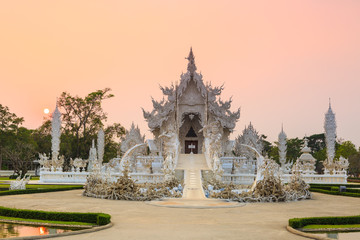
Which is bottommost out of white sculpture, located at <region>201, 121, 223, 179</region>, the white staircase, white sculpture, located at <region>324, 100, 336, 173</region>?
the white staircase

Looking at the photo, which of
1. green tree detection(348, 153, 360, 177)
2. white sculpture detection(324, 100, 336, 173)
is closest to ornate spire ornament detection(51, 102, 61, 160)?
white sculpture detection(324, 100, 336, 173)

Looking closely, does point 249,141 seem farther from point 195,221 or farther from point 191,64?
point 195,221

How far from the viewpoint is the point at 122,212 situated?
481 inches

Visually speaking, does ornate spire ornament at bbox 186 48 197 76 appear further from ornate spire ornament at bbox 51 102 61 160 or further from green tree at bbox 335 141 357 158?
green tree at bbox 335 141 357 158

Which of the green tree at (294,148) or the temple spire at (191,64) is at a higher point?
the temple spire at (191,64)

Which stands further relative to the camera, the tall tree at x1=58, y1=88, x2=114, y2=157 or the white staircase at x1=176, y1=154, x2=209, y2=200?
the tall tree at x1=58, y1=88, x2=114, y2=157

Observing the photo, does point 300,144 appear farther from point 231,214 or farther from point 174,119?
point 231,214

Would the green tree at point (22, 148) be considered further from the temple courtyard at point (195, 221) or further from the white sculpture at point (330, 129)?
the temple courtyard at point (195, 221)

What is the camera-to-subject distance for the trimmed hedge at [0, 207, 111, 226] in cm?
961

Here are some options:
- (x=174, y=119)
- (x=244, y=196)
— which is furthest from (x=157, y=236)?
(x=174, y=119)

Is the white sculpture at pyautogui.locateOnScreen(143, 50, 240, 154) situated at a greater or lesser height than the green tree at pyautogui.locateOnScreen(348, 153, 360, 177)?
greater

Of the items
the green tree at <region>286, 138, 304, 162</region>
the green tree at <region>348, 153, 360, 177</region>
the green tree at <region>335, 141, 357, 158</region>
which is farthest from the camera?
the green tree at <region>286, 138, 304, 162</region>

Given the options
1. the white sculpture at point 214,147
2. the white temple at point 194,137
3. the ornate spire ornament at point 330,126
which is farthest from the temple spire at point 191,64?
the ornate spire ornament at point 330,126

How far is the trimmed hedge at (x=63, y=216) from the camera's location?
961 centimetres
